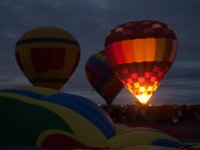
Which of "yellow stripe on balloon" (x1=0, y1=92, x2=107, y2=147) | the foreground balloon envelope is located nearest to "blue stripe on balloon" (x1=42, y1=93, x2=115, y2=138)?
the foreground balloon envelope

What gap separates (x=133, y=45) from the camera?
2066cm

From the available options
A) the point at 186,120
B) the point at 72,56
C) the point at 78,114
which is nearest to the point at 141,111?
the point at 186,120

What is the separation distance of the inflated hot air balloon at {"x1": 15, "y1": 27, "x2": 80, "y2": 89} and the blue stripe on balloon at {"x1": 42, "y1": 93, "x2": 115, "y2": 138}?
17.3m

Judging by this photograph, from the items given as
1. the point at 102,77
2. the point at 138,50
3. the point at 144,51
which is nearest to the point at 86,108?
the point at 144,51

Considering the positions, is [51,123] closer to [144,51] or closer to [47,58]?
[144,51]

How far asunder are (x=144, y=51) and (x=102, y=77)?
32.6 ft

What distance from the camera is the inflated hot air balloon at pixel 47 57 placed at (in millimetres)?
22719

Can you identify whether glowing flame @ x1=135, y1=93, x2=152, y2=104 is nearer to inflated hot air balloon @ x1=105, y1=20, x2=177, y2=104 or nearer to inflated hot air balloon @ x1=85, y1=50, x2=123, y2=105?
inflated hot air balloon @ x1=105, y1=20, x2=177, y2=104

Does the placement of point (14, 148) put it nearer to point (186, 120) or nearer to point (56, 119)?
point (56, 119)

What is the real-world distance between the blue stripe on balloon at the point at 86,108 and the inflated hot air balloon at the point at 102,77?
2440 cm

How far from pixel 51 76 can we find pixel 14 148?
768 inches

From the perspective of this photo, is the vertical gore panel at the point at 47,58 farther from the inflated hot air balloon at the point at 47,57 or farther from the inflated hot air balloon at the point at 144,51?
the inflated hot air balloon at the point at 144,51

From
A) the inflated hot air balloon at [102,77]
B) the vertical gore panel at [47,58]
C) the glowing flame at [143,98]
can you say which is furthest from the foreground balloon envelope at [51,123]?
the inflated hot air balloon at [102,77]

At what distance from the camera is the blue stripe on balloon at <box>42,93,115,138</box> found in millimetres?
5035
